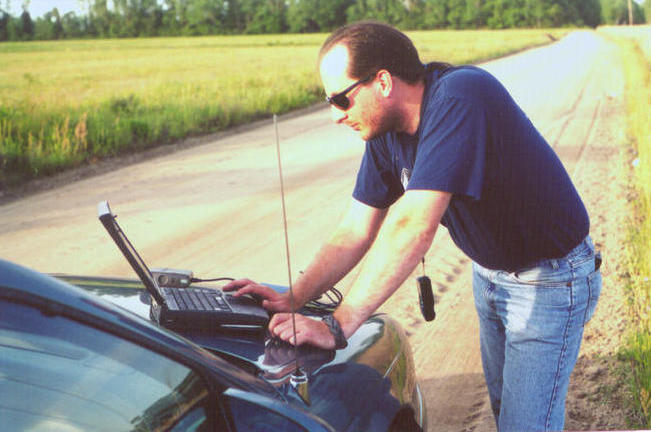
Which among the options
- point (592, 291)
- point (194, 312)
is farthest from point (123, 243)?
point (592, 291)

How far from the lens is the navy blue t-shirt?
208cm

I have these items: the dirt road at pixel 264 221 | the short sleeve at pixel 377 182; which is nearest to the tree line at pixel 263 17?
the dirt road at pixel 264 221

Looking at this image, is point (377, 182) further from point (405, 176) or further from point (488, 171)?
point (488, 171)

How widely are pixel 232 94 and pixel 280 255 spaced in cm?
1226

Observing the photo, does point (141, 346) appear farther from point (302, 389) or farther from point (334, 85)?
point (334, 85)

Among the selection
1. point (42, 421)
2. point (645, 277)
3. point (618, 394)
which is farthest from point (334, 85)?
point (645, 277)

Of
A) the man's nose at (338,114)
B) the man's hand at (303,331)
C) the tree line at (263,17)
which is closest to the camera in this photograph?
the man's hand at (303,331)

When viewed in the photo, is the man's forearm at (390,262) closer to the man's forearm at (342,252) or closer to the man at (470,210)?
the man at (470,210)

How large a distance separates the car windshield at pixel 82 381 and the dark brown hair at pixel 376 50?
1.10m

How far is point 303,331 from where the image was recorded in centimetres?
207

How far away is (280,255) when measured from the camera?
6.38 m

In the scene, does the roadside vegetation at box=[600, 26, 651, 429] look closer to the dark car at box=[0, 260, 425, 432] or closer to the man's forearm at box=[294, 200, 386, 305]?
the man's forearm at box=[294, 200, 386, 305]

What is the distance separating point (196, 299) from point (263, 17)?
4062 inches

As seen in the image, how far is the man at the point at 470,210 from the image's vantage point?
2100mm
